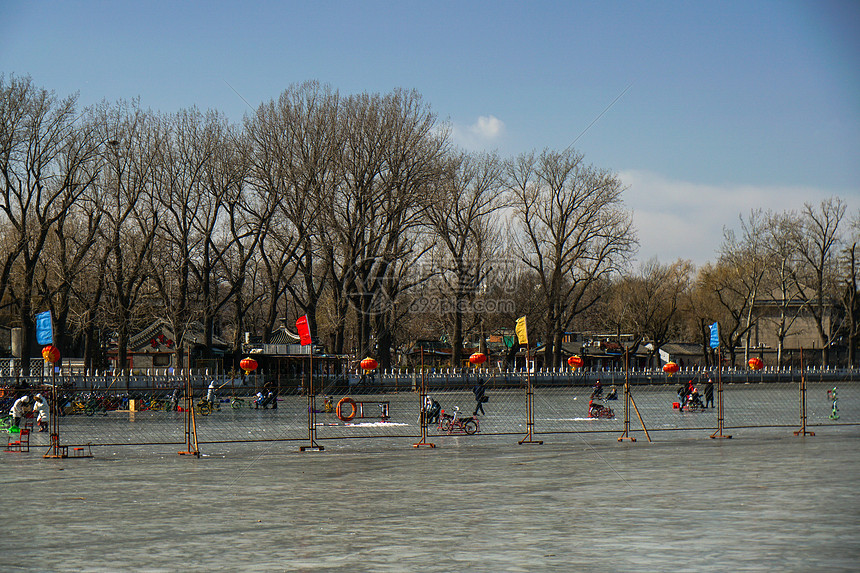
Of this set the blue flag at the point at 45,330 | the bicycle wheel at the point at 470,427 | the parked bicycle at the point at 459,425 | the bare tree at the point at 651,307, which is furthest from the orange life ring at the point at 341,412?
the bare tree at the point at 651,307

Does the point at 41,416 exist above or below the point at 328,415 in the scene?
above

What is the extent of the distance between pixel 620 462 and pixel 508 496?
206 inches

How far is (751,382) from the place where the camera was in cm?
7388

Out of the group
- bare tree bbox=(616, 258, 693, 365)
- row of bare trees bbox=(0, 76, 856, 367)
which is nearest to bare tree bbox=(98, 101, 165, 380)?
row of bare trees bbox=(0, 76, 856, 367)

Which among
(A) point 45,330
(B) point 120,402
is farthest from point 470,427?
(B) point 120,402

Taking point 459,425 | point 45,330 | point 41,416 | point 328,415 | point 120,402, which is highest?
point 45,330

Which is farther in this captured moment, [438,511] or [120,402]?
[120,402]

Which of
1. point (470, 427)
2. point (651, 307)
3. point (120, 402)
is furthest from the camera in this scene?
point (651, 307)

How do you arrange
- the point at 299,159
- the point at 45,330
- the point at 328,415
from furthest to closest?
the point at 299,159 → the point at 328,415 → the point at 45,330

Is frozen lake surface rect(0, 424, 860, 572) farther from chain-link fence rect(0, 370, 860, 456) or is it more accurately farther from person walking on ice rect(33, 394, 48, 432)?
person walking on ice rect(33, 394, 48, 432)

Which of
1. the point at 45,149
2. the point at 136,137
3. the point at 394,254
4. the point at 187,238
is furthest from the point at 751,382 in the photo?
the point at 45,149

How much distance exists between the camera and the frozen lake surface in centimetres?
861

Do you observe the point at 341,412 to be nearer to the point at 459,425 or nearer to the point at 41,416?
the point at 459,425

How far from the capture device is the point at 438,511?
37.7ft
